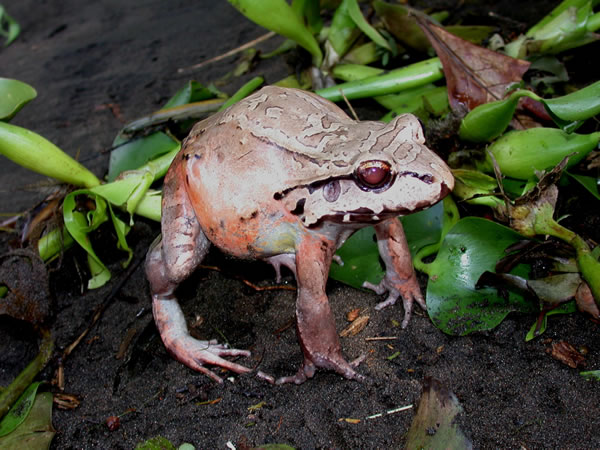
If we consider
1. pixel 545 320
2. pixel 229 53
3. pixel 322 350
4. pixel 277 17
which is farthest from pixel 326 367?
pixel 229 53

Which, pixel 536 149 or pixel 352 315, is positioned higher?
pixel 536 149

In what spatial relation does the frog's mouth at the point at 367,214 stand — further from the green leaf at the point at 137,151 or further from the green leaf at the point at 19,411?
the green leaf at the point at 19,411

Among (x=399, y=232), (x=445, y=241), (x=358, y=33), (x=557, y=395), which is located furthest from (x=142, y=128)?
(x=557, y=395)

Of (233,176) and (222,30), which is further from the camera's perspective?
(222,30)

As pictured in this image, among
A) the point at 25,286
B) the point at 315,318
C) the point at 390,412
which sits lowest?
the point at 390,412

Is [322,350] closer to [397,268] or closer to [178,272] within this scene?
[397,268]

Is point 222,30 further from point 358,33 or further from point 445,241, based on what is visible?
point 445,241
